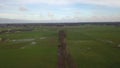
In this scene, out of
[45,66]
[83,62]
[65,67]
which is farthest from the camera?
[83,62]

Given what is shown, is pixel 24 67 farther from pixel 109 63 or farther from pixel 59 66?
pixel 109 63

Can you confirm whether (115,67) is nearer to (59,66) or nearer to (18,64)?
(59,66)

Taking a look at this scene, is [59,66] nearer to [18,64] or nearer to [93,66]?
[93,66]

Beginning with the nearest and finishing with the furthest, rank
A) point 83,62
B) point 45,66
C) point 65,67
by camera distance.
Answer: point 65,67 → point 45,66 → point 83,62

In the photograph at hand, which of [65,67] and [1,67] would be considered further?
[1,67]

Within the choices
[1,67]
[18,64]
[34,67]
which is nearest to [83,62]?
[34,67]

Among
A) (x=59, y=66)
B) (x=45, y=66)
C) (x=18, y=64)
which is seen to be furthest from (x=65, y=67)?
(x=18, y=64)


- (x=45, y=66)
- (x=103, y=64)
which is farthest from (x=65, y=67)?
(x=103, y=64)
